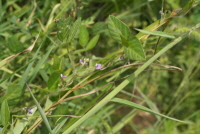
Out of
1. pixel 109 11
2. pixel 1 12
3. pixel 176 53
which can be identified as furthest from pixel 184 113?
pixel 1 12

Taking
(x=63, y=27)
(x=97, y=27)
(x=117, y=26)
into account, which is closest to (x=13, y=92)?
(x=63, y=27)

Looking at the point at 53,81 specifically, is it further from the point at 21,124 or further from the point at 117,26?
the point at 117,26

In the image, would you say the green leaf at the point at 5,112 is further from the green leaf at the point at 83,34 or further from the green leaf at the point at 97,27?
the green leaf at the point at 97,27

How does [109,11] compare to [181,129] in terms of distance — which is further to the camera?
[181,129]

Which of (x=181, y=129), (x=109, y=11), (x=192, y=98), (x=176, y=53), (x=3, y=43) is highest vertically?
(x=3, y=43)

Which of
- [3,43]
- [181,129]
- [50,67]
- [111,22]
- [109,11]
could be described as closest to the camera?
[111,22]

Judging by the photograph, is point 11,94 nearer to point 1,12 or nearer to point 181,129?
point 1,12

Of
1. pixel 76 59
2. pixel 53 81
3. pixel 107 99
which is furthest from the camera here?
pixel 76 59
